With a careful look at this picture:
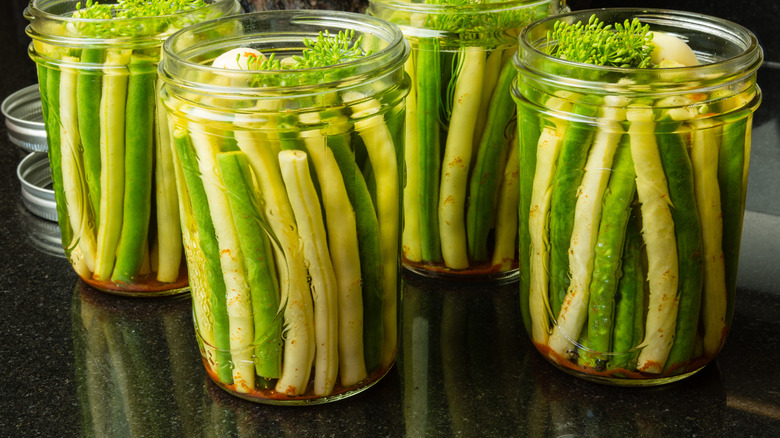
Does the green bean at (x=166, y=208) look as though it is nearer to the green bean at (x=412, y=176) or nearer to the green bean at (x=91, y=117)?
the green bean at (x=91, y=117)

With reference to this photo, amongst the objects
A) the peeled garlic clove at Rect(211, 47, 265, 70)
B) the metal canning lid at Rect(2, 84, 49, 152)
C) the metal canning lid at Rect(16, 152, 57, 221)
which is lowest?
the metal canning lid at Rect(16, 152, 57, 221)

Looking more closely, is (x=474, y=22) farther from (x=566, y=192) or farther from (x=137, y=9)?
(x=137, y=9)

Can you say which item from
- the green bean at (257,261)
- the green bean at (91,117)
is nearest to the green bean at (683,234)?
the green bean at (257,261)

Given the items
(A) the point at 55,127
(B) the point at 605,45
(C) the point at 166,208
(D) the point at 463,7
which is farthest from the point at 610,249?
(A) the point at 55,127

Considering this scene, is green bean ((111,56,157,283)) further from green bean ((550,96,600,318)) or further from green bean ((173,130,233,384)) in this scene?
green bean ((550,96,600,318))

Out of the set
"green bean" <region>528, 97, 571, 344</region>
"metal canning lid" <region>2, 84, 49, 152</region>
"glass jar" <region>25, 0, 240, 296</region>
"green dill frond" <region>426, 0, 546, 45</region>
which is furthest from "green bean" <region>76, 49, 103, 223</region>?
"green bean" <region>528, 97, 571, 344</region>

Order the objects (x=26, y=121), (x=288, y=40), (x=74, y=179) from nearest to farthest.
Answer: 1. (x=288, y=40)
2. (x=74, y=179)
3. (x=26, y=121)
